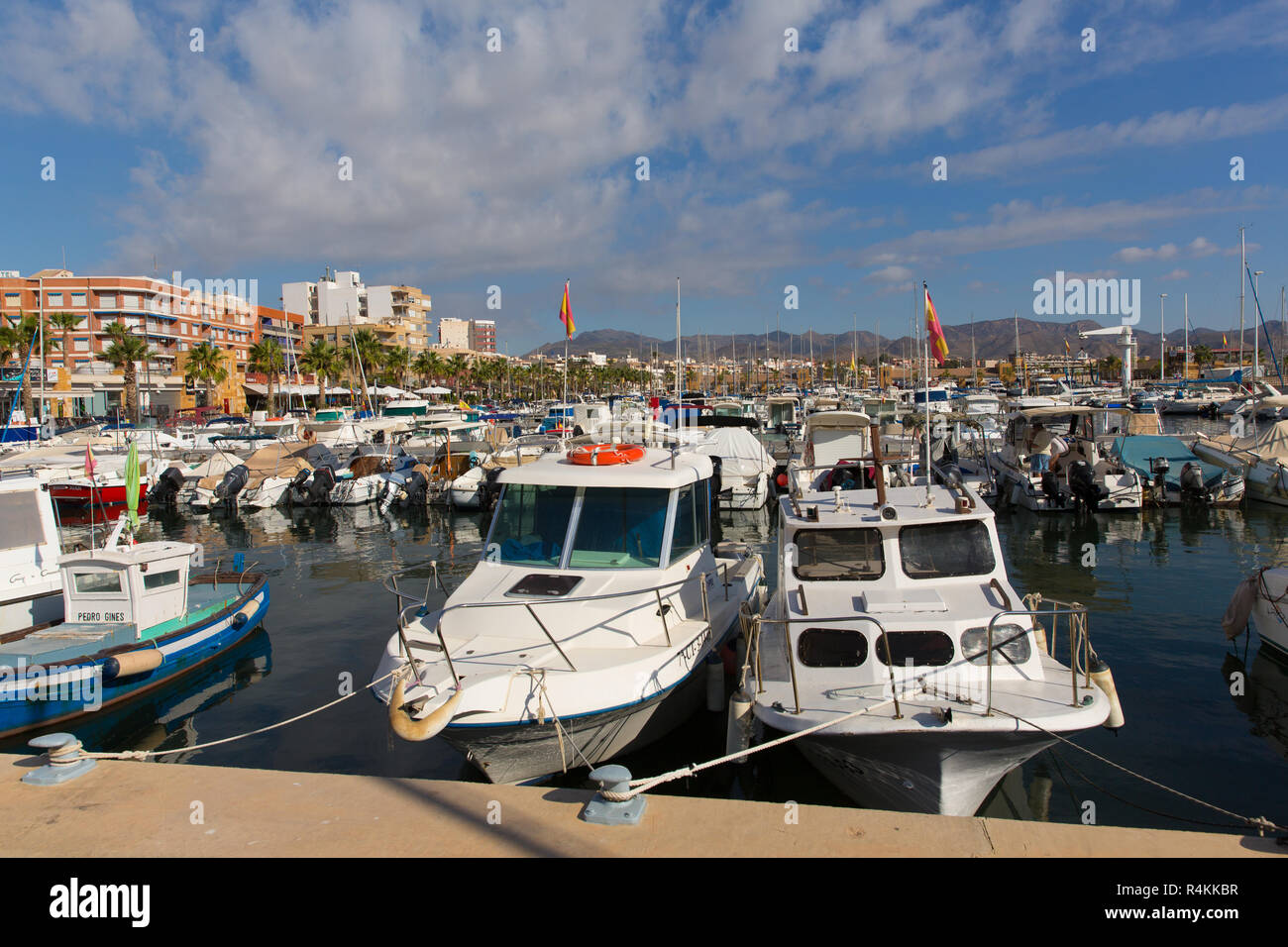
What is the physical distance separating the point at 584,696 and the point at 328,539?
69.7 ft

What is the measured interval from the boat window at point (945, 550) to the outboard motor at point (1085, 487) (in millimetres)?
21140

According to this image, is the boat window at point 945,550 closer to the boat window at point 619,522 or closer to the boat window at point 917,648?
the boat window at point 917,648

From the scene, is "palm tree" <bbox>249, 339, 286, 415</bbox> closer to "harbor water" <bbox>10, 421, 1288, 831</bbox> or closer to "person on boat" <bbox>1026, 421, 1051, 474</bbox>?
"harbor water" <bbox>10, 421, 1288, 831</bbox>

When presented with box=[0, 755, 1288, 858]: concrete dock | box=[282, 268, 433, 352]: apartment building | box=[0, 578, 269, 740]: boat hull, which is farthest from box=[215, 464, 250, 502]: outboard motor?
box=[282, 268, 433, 352]: apartment building

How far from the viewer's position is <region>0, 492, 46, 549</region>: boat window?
14.1 metres

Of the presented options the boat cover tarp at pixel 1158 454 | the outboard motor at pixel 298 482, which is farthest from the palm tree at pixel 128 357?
the boat cover tarp at pixel 1158 454

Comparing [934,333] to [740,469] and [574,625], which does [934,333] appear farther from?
[740,469]

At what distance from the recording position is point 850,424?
25.7 meters

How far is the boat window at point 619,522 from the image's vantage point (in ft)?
33.7

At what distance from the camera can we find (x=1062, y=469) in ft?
95.3

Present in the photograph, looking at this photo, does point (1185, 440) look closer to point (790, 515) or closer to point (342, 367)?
point (790, 515)

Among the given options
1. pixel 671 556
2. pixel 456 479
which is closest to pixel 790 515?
pixel 671 556

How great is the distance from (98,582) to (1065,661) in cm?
1489
